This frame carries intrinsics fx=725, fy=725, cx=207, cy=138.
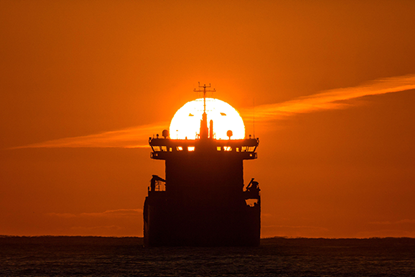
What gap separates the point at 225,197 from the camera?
64.2m

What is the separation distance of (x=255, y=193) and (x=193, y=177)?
6.79m

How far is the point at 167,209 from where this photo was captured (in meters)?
63.8

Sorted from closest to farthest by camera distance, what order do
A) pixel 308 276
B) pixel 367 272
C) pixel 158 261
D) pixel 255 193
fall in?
pixel 308 276 < pixel 367 272 < pixel 158 261 < pixel 255 193

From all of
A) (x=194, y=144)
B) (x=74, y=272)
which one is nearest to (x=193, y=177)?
(x=194, y=144)

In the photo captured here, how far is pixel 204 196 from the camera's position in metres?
63.8

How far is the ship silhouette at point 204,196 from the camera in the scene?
63219 millimetres

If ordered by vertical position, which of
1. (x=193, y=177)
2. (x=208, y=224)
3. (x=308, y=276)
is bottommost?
(x=308, y=276)

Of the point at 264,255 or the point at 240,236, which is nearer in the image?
the point at 240,236

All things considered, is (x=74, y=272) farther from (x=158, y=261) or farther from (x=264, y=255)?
(x=264, y=255)

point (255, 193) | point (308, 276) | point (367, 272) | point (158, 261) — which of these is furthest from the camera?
point (255, 193)

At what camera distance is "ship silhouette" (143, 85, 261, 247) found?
2489 inches

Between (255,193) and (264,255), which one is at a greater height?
(255,193)

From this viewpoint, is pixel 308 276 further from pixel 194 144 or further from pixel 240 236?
pixel 194 144

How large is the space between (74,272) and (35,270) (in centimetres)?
386
